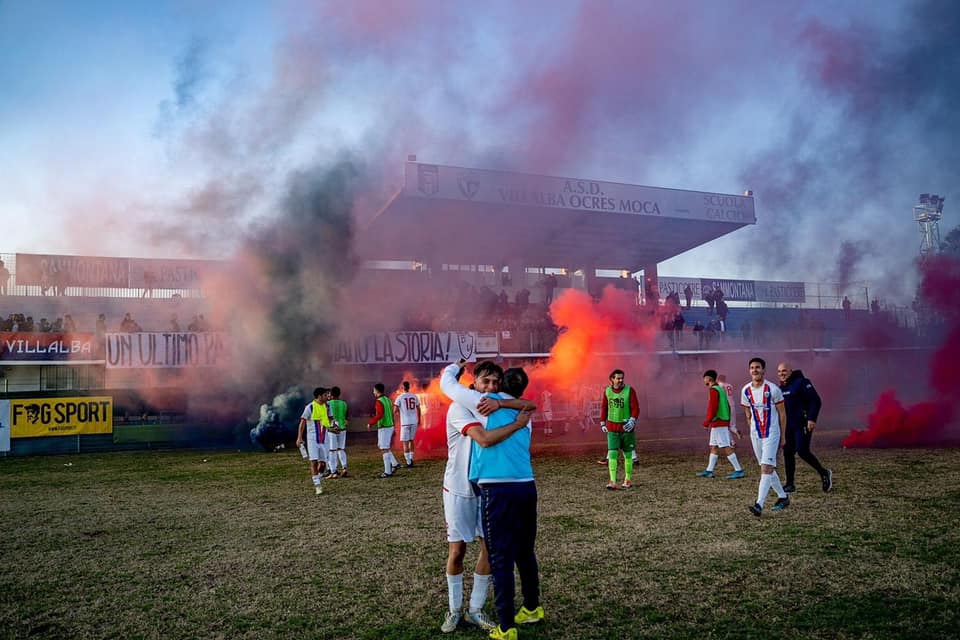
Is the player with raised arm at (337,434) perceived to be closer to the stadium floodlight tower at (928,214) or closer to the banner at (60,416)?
the banner at (60,416)

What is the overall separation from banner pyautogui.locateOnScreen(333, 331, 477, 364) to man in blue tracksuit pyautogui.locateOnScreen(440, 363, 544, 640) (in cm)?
2053

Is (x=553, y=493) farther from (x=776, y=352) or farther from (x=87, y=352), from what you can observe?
(x=776, y=352)

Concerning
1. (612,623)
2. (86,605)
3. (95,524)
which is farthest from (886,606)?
(95,524)

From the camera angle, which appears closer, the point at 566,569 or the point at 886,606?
the point at 886,606

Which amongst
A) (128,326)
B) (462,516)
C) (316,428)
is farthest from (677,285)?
(462,516)

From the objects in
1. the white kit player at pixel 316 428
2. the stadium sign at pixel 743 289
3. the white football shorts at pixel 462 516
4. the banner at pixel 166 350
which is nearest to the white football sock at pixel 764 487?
the white football shorts at pixel 462 516

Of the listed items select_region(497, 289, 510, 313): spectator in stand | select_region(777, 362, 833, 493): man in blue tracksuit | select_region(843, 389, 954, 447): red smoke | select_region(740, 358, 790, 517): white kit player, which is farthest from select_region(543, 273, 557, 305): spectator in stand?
select_region(740, 358, 790, 517): white kit player

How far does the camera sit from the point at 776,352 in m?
31.4

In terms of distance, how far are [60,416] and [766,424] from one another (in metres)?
23.1

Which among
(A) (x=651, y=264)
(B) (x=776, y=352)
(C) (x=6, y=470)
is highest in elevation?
(A) (x=651, y=264)

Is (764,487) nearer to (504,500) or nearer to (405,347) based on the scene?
(504,500)

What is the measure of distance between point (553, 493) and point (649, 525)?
296 centimetres

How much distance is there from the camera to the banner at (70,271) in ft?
92.8

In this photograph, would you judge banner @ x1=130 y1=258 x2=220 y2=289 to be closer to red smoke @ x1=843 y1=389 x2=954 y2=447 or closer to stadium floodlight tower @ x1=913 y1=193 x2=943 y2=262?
red smoke @ x1=843 y1=389 x2=954 y2=447
